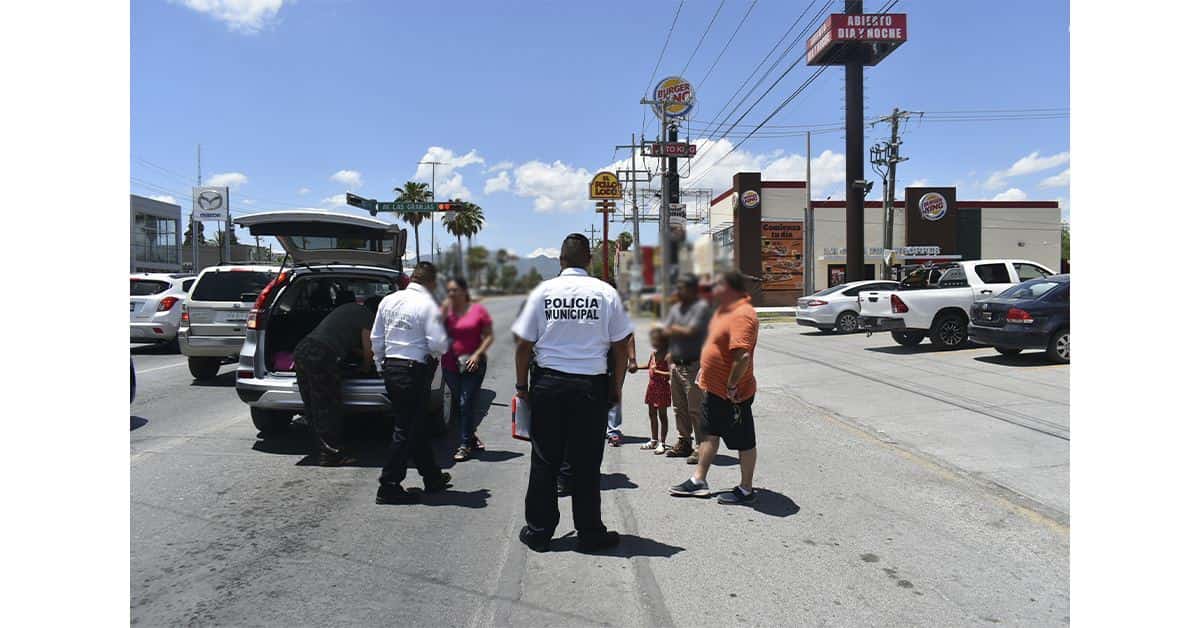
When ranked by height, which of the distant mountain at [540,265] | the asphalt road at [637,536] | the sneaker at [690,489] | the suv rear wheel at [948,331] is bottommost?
the asphalt road at [637,536]

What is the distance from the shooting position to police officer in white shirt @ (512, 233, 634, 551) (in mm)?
1702

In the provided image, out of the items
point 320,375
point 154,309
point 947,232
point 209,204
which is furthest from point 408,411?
point 947,232

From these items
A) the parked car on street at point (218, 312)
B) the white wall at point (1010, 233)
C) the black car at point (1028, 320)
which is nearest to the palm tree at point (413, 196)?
the parked car on street at point (218, 312)

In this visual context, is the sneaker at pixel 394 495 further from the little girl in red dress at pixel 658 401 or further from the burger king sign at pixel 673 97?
the burger king sign at pixel 673 97

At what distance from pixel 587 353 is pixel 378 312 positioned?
2.57ft

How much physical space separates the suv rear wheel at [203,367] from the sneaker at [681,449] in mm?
8898

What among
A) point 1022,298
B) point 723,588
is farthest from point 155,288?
point 1022,298

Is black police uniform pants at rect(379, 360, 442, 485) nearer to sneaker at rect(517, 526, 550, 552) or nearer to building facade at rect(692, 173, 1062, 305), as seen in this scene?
sneaker at rect(517, 526, 550, 552)

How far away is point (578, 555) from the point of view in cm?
478

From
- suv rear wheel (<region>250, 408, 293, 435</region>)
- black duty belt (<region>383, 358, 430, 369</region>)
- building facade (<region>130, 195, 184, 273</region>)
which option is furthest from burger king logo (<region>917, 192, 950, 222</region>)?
black duty belt (<region>383, 358, 430, 369</region>)

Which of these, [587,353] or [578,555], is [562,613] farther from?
[587,353]

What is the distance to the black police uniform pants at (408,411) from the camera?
2199 millimetres

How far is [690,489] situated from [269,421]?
4.92m

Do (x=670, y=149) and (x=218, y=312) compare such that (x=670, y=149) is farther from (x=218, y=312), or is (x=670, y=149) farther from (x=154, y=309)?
(x=154, y=309)
